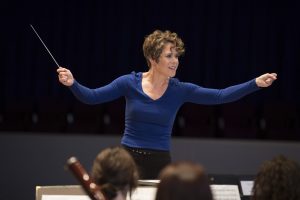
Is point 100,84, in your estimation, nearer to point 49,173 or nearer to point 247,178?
point 49,173

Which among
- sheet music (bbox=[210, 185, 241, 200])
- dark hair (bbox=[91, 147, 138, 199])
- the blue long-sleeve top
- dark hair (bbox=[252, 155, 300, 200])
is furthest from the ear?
dark hair (bbox=[252, 155, 300, 200])

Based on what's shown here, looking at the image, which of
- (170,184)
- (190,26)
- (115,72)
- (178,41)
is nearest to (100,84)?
(115,72)

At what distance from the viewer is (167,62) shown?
3.87 meters

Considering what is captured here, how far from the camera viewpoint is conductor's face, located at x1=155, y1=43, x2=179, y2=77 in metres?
3.88

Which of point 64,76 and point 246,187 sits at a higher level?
point 64,76

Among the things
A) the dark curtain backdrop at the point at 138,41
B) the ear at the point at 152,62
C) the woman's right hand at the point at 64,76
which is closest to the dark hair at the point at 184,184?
the woman's right hand at the point at 64,76

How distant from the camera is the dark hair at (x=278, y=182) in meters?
2.22

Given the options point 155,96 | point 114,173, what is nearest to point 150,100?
point 155,96

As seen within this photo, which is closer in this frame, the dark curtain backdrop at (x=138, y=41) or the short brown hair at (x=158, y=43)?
the short brown hair at (x=158, y=43)

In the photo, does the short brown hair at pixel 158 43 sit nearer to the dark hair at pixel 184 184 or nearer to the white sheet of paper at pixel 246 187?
the white sheet of paper at pixel 246 187

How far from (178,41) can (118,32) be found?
16.9ft

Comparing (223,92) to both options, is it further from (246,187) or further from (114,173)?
(114,173)

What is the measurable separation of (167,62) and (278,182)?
5.74 ft

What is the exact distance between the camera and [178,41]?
3945 mm
